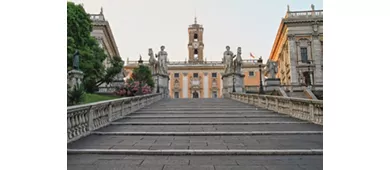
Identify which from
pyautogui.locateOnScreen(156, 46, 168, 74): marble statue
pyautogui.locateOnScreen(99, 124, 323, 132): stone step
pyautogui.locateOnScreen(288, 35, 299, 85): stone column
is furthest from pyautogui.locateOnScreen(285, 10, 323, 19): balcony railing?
pyautogui.locateOnScreen(99, 124, 323, 132): stone step

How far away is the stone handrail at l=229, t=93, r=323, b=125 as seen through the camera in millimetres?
8060

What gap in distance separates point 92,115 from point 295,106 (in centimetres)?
730

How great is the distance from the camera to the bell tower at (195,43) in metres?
70.2

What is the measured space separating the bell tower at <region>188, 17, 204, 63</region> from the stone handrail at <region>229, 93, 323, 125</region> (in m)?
55.2

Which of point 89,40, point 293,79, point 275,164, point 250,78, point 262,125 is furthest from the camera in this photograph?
point 250,78

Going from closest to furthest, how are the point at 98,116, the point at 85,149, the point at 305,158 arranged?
the point at 305,158 → the point at 85,149 → the point at 98,116

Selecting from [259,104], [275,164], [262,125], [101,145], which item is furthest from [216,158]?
[259,104]

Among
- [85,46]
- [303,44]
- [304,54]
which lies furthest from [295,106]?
[304,54]

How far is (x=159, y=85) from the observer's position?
80.0ft

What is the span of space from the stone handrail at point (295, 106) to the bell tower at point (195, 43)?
55.2 m

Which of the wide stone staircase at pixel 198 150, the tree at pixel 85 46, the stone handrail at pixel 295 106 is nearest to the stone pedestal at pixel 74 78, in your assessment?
the wide stone staircase at pixel 198 150

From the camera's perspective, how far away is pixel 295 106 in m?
9.95

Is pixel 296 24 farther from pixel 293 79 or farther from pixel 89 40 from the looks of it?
pixel 89 40

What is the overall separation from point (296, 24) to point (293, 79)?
8.95m
